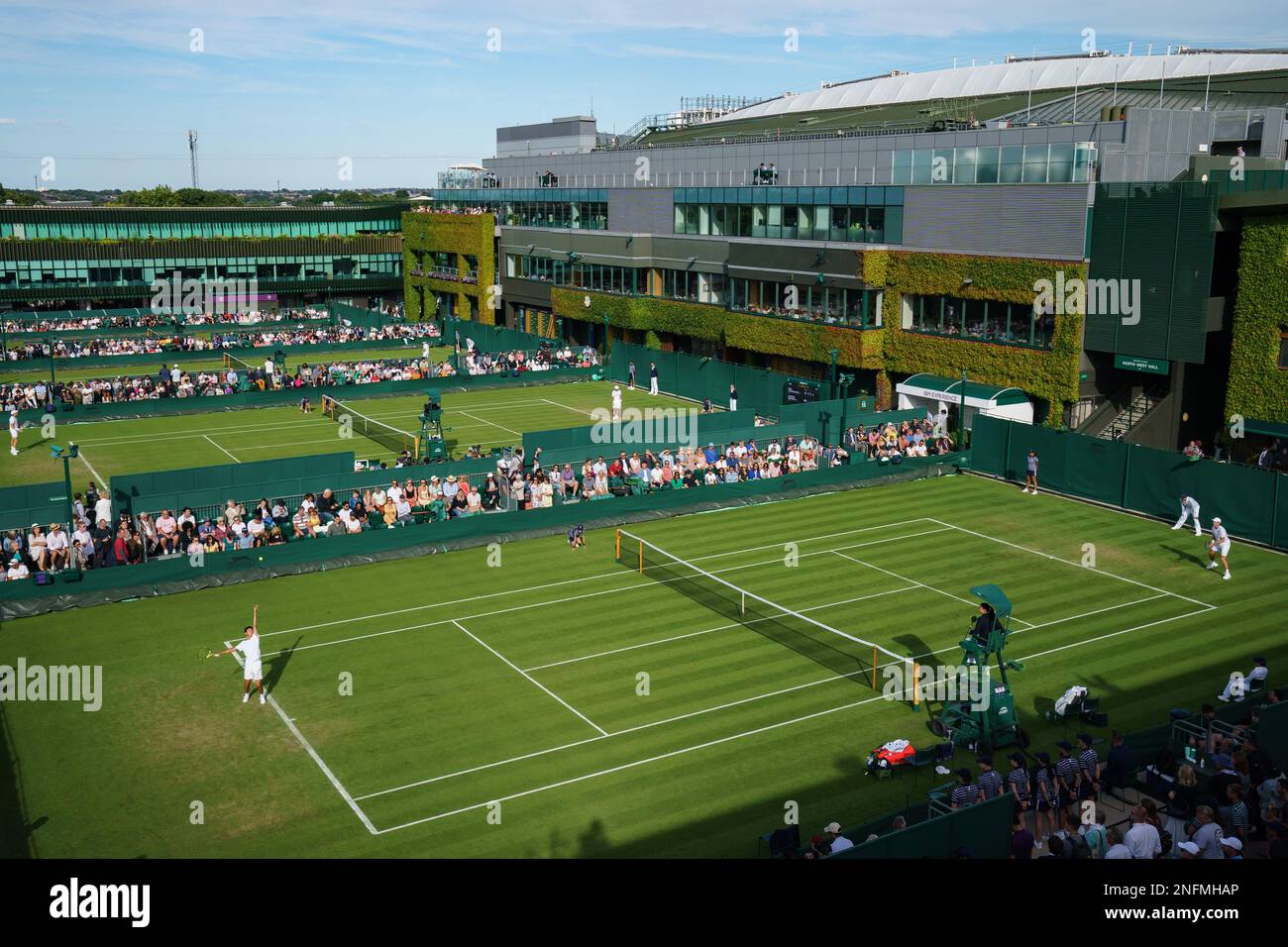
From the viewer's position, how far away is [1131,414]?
41.5m

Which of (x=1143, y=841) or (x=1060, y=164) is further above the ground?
(x=1060, y=164)

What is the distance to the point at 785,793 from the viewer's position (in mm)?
17797

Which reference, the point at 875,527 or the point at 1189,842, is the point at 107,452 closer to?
the point at 875,527

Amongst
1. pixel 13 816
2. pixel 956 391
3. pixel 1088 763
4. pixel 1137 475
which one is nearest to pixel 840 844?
pixel 1088 763

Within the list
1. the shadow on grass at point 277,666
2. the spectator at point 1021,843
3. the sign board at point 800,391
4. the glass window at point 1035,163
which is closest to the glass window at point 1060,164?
the glass window at point 1035,163

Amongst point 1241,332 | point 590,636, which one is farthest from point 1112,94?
point 590,636

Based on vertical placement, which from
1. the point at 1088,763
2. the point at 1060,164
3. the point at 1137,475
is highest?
the point at 1060,164

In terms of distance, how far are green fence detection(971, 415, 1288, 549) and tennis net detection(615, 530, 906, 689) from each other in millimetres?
14141

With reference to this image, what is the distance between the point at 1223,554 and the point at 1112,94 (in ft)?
107

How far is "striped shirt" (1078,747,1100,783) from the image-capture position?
16.6m

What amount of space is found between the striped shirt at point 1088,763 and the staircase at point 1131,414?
2648 centimetres

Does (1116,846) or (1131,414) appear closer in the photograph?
(1116,846)

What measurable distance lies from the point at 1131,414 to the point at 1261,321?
6.26 metres

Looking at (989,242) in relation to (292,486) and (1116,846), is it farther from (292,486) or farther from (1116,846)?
(1116,846)
